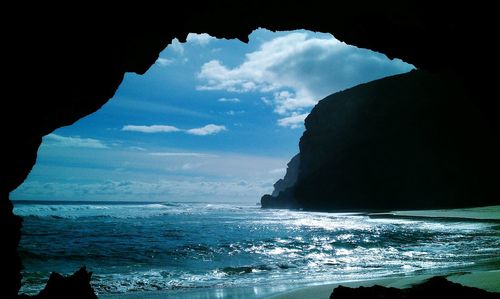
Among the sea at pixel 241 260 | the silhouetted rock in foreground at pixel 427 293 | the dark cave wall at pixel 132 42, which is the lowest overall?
the sea at pixel 241 260

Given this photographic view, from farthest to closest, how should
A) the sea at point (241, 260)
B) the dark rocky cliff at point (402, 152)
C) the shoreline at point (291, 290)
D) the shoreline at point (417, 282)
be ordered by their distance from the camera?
the dark rocky cliff at point (402, 152) → the sea at point (241, 260) → the shoreline at point (291, 290) → the shoreline at point (417, 282)

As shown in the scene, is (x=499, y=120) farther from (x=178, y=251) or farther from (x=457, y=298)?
(x=178, y=251)

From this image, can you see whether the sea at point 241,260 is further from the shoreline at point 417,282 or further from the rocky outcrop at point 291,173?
the rocky outcrop at point 291,173

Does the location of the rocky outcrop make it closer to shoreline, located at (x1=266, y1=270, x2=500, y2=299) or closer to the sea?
the sea

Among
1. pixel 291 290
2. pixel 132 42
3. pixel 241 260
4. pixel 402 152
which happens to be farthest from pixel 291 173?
pixel 132 42

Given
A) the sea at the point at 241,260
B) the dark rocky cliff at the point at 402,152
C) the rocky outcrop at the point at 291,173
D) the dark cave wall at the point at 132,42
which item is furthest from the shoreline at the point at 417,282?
the rocky outcrop at the point at 291,173

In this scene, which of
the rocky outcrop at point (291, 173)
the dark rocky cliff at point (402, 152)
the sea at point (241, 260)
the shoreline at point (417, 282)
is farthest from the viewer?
the rocky outcrop at point (291, 173)

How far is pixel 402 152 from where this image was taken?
204 feet

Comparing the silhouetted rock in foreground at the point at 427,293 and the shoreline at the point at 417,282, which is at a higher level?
the silhouetted rock in foreground at the point at 427,293

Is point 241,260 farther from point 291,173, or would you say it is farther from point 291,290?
point 291,173

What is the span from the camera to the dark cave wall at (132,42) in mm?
4797

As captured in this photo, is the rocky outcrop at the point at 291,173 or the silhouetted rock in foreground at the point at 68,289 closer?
the silhouetted rock in foreground at the point at 68,289

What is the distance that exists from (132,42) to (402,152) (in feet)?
210

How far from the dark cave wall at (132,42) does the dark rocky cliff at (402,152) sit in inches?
2192
